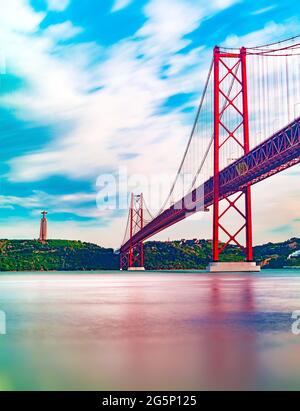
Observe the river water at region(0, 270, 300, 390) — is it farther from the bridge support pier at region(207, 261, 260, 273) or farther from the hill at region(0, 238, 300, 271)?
the hill at region(0, 238, 300, 271)

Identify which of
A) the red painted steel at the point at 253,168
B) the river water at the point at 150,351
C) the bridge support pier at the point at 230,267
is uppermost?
the red painted steel at the point at 253,168

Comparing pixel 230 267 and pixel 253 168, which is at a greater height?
pixel 253 168

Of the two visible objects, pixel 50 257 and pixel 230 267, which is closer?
pixel 230 267

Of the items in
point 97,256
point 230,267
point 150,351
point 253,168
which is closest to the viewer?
point 150,351

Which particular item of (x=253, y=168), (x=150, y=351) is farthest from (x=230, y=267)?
(x=150, y=351)

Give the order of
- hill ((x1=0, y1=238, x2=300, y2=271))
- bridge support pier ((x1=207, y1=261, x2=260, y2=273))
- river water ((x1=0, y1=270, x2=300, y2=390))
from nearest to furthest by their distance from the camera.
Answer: river water ((x1=0, y1=270, x2=300, y2=390)) < bridge support pier ((x1=207, y1=261, x2=260, y2=273)) < hill ((x1=0, y1=238, x2=300, y2=271))

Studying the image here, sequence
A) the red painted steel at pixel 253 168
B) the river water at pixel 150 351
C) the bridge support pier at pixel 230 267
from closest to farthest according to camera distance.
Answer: the river water at pixel 150 351, the red painted steel at pixel 253 168, the bridge support pier at pixel 230 267

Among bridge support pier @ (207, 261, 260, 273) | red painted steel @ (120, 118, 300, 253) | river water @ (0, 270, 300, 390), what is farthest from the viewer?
bridge support pier @ (207, 261, 260, 273)

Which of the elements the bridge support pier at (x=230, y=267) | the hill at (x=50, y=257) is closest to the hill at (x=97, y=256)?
the hill at (x=50, y=257)

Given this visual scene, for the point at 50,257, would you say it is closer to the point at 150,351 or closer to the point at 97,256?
the point at 97,256

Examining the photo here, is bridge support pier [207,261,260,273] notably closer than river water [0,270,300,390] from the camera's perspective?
No

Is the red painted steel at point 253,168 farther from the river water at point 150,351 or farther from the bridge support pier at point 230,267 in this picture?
the river water at point 150,351

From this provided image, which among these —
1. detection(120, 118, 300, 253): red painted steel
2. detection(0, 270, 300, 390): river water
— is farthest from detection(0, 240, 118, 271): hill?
detection(0, 270, 300, 390): river water
